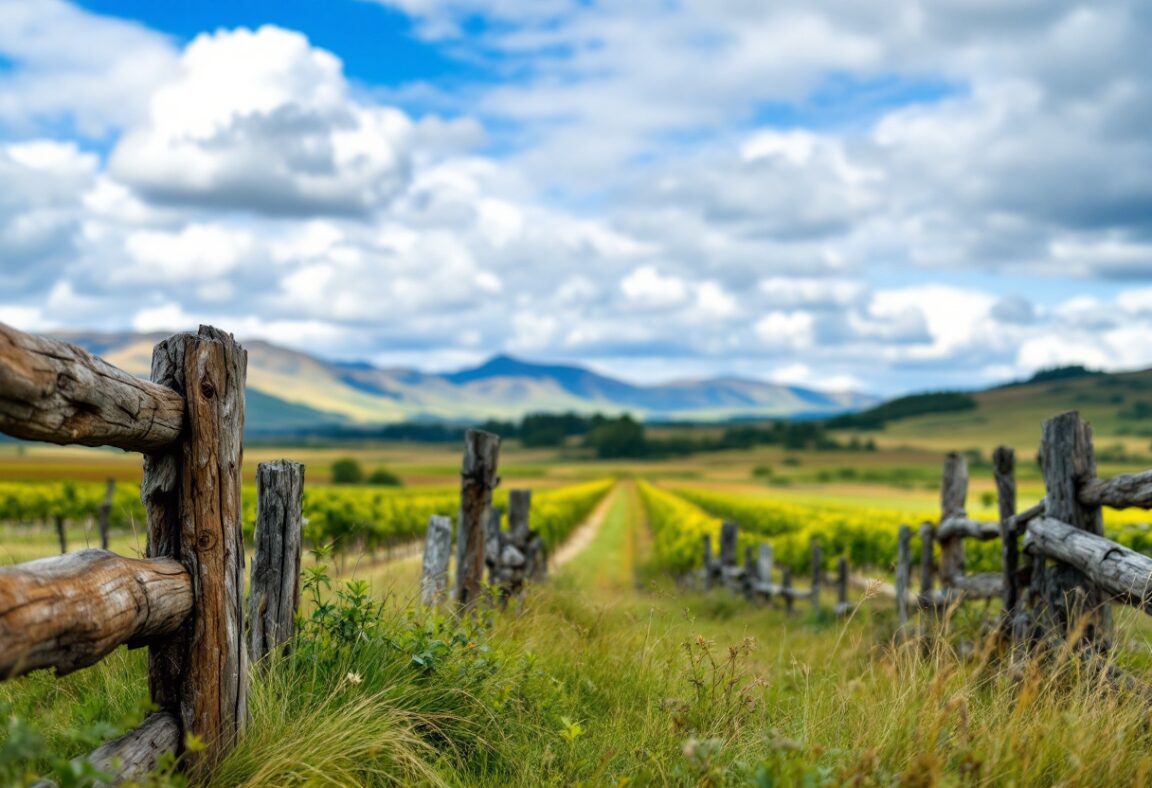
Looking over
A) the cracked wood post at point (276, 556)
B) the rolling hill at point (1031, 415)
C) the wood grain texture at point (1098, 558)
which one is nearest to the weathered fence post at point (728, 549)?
the wood grain texture at point (1098, 558)

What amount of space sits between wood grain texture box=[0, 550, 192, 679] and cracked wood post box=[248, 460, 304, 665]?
148cm

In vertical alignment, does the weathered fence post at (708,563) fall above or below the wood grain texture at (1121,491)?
A: below

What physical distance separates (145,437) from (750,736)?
294cm

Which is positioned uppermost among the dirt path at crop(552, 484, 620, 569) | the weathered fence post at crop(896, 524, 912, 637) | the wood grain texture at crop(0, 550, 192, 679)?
the wood grain texture at crop(0, 550, 192, 679)

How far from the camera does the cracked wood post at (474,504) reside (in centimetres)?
869

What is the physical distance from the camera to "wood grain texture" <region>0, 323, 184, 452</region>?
248cm

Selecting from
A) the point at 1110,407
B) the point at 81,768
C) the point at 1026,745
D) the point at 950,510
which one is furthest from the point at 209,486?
the point at 1110,407

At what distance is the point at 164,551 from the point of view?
11.7ft

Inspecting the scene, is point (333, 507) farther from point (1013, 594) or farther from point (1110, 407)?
point (1110, 407)

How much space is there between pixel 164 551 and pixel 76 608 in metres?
0.95

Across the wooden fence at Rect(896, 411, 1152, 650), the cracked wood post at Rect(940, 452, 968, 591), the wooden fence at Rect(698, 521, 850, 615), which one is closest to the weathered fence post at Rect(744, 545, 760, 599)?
the wooden fence at Rect(698, 521, 850, 615)

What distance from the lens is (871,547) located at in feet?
84.1

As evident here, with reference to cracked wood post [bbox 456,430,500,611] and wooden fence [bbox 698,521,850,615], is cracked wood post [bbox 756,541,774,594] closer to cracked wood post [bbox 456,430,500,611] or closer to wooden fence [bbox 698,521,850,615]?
wooden fence [bbox 698,521,850,615]

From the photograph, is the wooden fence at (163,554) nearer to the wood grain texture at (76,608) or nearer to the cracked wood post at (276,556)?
the wood grain texture at (76,608)
